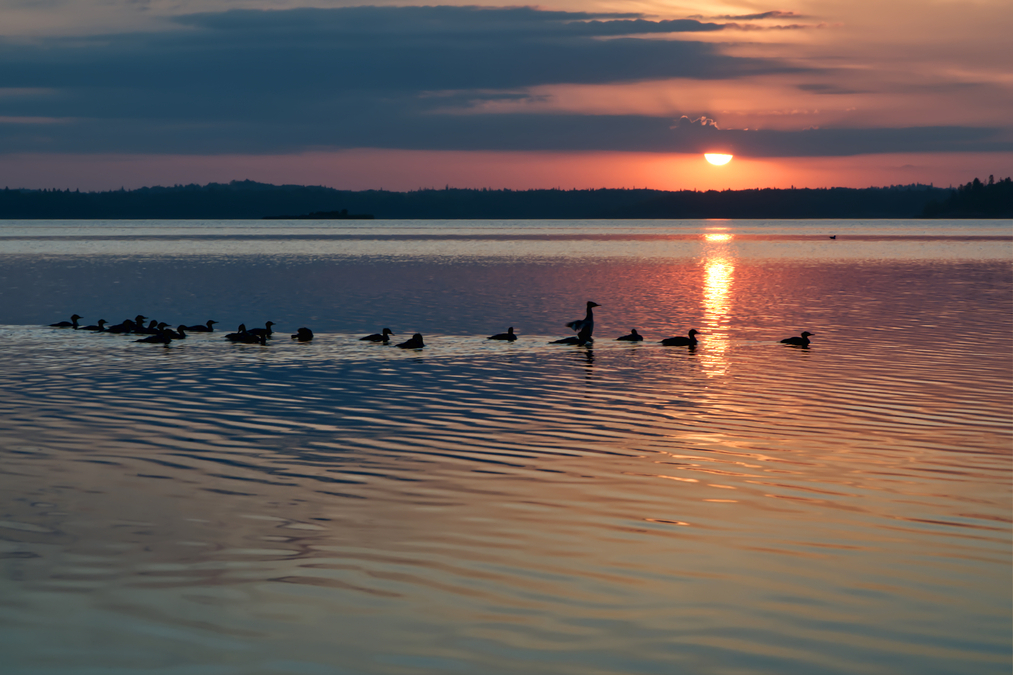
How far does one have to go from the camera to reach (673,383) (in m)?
25.4

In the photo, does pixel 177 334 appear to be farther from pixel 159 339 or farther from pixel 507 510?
pixel 507 510

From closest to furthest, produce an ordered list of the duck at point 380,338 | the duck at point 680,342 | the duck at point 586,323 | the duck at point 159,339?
the duck at point 680,342 < the duck at point 380,338 < the duck at point 159,339 < the duck at point 586,323

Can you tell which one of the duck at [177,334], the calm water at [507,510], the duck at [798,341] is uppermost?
the duck at [177,334]

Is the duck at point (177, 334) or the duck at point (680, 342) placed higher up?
the duck at point (177, 334)

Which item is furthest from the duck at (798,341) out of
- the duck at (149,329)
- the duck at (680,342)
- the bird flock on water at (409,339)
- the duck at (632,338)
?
the duck at (149,329)

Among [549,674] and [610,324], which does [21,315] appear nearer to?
[610,324]

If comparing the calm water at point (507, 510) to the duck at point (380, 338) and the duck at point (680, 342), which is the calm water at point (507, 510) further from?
the duck at point (380, 338)

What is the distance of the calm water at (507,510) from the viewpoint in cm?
948

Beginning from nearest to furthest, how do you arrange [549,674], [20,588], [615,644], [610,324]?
[549,674] → [615,644] → [20,588] → [610,324]

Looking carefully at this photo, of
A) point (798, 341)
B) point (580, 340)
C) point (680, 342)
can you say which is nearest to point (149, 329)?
point (580, 340)

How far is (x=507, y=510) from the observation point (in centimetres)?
1359

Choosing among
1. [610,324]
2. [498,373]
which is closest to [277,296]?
[610,324]

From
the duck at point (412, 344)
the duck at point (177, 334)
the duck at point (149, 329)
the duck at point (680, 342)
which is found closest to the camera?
the duck at point (412, 344)

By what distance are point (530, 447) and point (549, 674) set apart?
8942 millimetres
